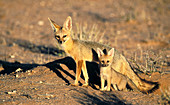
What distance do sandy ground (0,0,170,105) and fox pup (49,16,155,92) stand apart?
1.58 feet

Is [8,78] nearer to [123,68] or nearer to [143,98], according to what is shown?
[123,68]

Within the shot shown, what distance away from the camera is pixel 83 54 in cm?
591

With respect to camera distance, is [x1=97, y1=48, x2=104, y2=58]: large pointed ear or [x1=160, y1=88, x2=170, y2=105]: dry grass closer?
[x1=160, y1=88, x2=170, y2=105]: dry grass

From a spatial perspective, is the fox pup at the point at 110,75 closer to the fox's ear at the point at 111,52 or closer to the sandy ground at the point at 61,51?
the fox's ear at the point at 111,52

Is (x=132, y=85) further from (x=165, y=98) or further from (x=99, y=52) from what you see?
(x=165, y=98)

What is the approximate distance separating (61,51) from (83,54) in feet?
14.2

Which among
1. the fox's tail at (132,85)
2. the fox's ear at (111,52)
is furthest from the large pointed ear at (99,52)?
the fox's tail at (132,85)

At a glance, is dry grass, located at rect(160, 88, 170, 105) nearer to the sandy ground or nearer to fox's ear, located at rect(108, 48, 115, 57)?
the sandy ground

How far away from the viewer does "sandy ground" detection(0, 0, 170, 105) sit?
5.07 metres

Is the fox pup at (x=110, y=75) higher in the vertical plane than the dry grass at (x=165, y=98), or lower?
higher

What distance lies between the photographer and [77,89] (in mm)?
5426

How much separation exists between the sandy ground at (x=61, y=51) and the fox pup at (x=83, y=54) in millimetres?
481

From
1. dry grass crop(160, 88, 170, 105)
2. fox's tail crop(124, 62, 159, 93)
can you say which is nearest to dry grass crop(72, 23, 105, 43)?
fox's tail crop(124, 62, 159, 93)

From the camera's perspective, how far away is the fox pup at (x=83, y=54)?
19.1 feet
